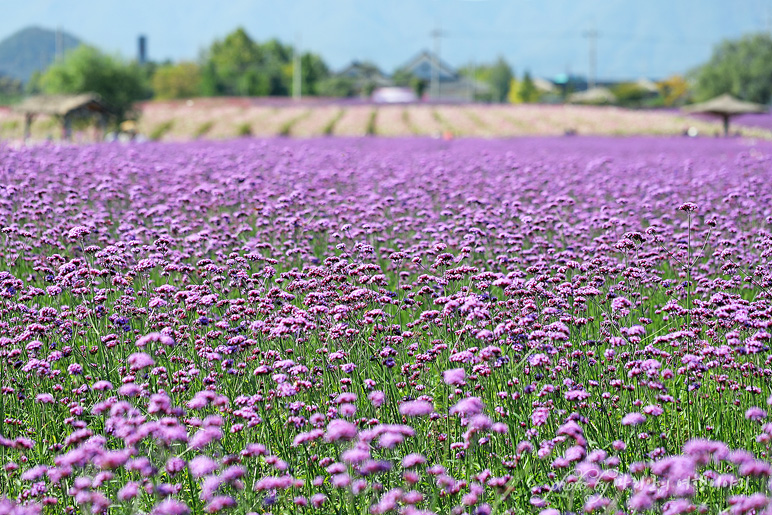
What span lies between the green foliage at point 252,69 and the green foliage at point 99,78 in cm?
4166

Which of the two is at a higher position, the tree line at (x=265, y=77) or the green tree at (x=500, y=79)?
the green tree at (x=500, y=79)

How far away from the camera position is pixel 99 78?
169ft

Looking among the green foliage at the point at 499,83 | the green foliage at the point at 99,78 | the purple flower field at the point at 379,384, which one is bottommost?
the purple flower field at the point at 379,384

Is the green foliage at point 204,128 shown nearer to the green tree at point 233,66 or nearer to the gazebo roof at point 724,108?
the gazebo roof at point 724,108

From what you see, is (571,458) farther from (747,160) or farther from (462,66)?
(462,66)

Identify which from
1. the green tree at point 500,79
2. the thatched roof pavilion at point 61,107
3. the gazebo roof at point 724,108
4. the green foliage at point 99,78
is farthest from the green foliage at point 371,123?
the green tree at point 500,79

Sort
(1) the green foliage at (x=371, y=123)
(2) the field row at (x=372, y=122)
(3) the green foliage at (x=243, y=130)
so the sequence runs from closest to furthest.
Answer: (3) the green foliage at (x=243, y=130)
(2) the field row at (x=372, y=122)
(1) the green foliage at (x=371, y=123)

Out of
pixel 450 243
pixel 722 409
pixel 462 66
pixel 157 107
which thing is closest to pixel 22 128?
pixel 157 107

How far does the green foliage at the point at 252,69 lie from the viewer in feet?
317

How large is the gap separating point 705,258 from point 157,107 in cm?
6848

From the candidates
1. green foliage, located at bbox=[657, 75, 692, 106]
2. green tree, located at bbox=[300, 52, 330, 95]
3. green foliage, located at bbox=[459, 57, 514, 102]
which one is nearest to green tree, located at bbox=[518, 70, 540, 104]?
green foliage, located at bbox=[459, 57, 514, 102]

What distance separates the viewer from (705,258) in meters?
9.27

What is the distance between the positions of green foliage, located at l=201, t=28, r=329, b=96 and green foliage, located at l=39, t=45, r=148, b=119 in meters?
41.7

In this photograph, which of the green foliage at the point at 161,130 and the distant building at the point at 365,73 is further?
the distant building at the point at 365,73
